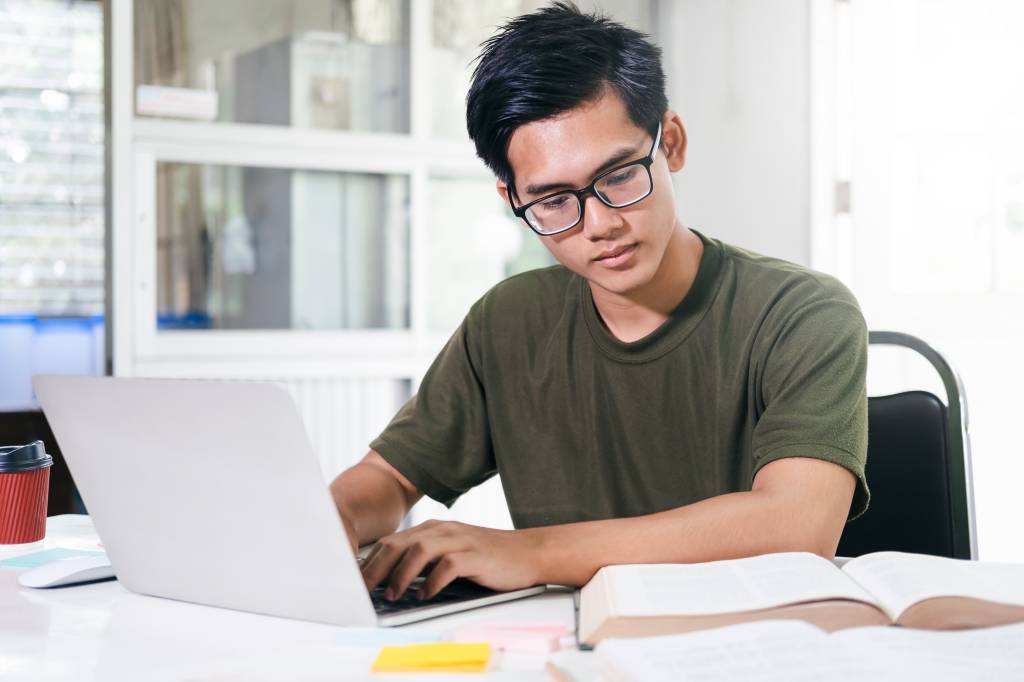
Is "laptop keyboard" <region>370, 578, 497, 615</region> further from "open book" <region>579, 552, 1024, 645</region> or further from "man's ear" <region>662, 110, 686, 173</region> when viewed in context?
"man's ear" <region>662, 110, 686, 173</region>

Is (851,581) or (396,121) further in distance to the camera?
(396,121)

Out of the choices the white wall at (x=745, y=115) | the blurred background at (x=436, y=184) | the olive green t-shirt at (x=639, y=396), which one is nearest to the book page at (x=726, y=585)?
the olive green t-shirt at (x=639, y=396)

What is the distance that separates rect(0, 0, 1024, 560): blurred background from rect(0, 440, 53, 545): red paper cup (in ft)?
5.18

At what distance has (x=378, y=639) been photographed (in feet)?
2.55

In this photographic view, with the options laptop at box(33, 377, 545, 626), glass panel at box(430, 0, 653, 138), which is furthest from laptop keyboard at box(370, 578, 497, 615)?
glass panel at box(430, 0, 653, 138)

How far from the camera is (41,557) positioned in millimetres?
1157

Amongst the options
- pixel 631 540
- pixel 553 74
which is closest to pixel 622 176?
pixel 553 74

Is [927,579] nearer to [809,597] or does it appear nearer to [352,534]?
[809,597]

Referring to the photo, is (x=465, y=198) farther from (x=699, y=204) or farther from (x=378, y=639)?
(x=378, y=639)

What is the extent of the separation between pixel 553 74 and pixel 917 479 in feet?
2.20

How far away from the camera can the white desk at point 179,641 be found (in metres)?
0.72

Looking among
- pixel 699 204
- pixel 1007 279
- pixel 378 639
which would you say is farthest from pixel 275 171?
pixel 378 639

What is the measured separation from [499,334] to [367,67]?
195 centimetres

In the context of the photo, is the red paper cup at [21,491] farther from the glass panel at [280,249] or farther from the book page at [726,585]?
the glass panel at [280,249]
